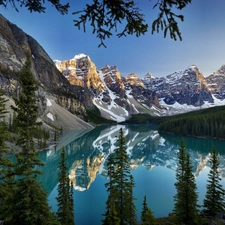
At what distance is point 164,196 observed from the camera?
3059 centimetres

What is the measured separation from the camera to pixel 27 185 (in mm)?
11672

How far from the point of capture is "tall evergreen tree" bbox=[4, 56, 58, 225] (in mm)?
11102

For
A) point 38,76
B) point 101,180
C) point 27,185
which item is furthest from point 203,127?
point 38,76

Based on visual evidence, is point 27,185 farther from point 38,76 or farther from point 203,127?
point 38,76

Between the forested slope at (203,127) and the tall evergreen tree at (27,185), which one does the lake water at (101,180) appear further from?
the forested slope at (203,127)

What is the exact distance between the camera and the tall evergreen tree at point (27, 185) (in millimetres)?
11102

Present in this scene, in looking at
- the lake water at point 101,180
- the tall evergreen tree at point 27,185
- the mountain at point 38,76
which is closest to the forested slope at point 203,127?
the lake water at point 101,180

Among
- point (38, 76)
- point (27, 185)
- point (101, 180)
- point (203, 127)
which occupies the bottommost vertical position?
point (101, 180)

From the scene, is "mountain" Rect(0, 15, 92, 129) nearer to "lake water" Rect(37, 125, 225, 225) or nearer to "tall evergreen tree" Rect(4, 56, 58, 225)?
"lake water" Rect(37, 125, 225, 225)

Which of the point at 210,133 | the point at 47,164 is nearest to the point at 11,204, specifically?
the point at 47,164

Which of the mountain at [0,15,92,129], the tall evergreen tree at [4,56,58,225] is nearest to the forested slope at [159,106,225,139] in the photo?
the mountain at [0,15,92,129]

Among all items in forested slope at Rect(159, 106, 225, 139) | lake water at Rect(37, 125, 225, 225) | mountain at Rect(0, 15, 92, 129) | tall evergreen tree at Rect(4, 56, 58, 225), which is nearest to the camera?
tall evergreen tree at Rect(4, 56, 58, 225)

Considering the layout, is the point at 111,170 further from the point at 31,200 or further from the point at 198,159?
the point at 198,159

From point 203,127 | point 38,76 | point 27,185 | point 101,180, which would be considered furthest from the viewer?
point 38,76
